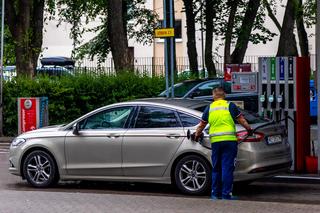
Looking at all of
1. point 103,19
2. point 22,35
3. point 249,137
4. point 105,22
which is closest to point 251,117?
point 249,137

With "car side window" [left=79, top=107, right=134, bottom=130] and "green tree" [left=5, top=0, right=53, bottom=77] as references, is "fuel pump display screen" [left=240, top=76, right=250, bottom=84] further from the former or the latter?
"green tree" [left=5, top=0, right=53, bottom=77]

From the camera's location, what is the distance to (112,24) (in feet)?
78.5

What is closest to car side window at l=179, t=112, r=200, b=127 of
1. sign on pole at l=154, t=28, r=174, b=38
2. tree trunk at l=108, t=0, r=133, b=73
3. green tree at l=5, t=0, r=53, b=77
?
sign on pole at l=154, t=28, r=174, b=38

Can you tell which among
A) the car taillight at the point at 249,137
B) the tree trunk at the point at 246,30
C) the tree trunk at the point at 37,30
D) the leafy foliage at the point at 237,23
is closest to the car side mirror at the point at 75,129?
the car taillight at the point at 249,137

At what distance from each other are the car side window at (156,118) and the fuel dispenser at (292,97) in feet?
7.86

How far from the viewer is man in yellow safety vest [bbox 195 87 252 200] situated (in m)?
10.6

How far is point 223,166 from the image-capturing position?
10.5 metres

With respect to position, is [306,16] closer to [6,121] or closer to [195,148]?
[6,121]

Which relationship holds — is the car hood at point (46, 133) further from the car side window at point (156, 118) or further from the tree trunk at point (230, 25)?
the tree trunk at point (230, 25)

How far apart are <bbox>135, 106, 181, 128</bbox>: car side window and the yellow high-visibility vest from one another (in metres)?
0.89

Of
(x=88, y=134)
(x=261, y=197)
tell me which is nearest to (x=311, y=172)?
(x=261, y=197)

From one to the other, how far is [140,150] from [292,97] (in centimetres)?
317

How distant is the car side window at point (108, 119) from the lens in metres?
11.9

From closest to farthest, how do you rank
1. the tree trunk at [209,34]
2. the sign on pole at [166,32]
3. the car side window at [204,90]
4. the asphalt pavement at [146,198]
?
the asphalt pavement at [146,198], the sign on pole at [166,32], the car side window at [204,90], the tree trunk at [209,34]
